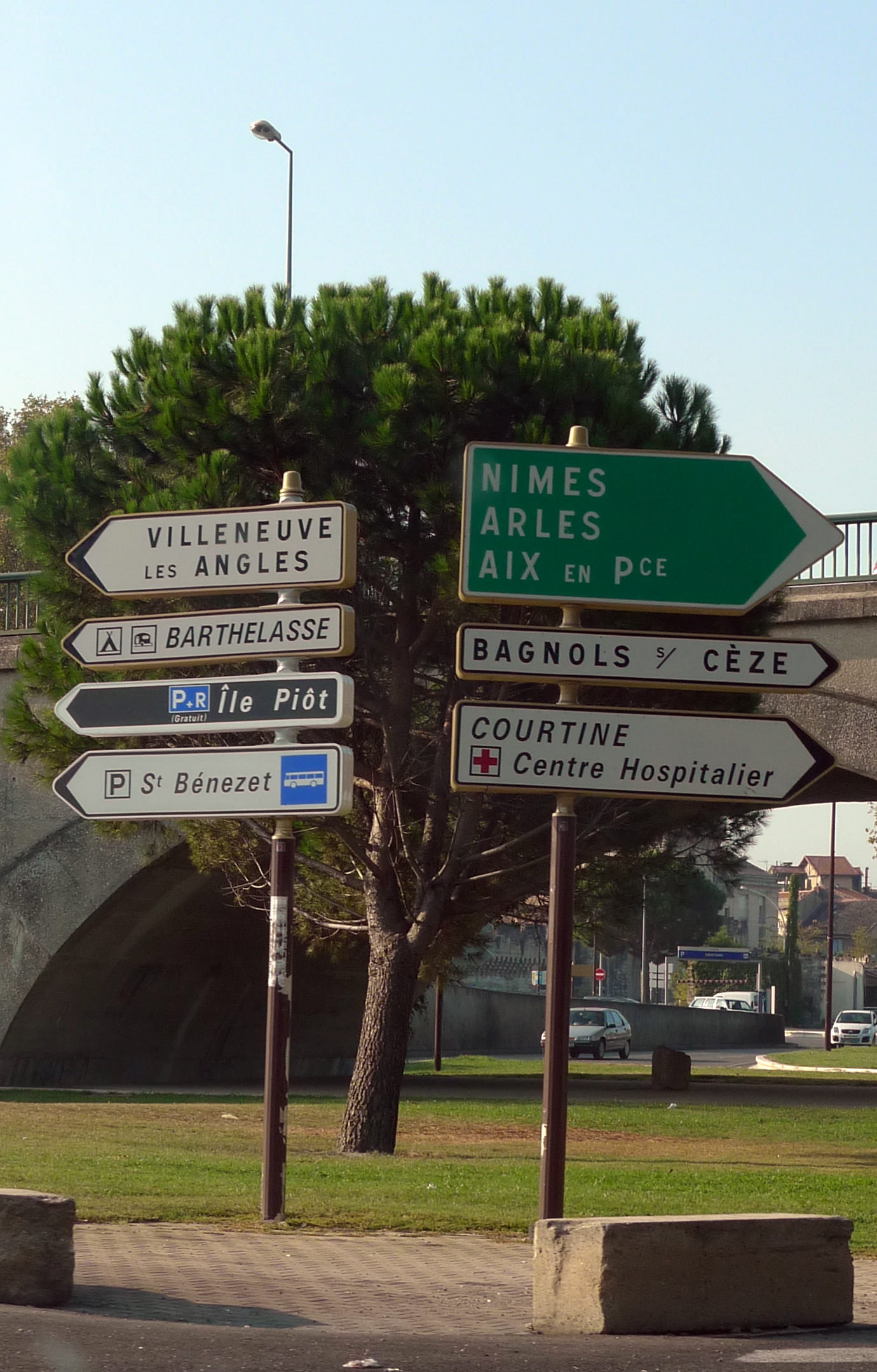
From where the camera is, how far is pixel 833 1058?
51.8 metres

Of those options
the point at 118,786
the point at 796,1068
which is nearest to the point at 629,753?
the point at 118,786

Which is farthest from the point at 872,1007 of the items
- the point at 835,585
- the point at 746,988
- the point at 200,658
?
the point at 200,658

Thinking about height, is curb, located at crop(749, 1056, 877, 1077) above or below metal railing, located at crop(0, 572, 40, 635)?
below

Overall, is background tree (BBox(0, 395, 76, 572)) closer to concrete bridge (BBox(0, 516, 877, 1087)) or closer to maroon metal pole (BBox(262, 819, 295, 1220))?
concrete bridge (BBox(0, 516, 877, 1087))

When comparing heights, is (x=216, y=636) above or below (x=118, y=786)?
above

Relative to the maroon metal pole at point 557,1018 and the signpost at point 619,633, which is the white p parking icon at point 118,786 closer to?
the signpost at point 619,633

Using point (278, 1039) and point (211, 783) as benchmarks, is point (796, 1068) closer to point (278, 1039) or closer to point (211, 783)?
point (278, 1039)

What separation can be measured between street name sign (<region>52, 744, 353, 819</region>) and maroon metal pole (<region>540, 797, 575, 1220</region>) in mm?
1436

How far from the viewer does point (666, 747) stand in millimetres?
7984

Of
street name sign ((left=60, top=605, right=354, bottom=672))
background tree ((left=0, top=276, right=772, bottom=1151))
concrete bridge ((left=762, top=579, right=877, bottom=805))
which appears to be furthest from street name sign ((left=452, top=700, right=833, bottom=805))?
concrete bridge ((left=762, top=579, right=877, bottom=805))

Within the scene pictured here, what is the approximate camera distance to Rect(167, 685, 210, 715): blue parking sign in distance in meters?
9.34

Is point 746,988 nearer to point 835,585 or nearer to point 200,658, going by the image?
point 835,585

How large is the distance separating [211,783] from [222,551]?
1337 mm

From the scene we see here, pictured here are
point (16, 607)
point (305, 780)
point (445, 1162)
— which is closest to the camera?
point (305, 780)
